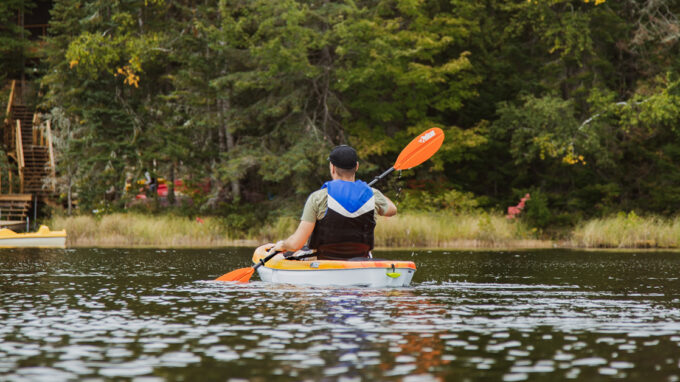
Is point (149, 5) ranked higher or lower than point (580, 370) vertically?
higher

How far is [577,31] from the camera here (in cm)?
2827

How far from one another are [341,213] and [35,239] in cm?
1461

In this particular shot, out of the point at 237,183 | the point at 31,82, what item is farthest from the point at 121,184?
the point at 31,82

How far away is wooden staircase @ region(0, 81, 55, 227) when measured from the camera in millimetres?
33219

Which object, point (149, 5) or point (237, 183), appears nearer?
point (237, 183)

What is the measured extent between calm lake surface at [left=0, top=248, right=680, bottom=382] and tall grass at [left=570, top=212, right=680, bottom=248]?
974cm

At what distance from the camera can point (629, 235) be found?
2427 cm

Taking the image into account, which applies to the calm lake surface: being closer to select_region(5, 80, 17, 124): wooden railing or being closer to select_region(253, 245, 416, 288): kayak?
select_region(253, 245, 416, 288): kayak

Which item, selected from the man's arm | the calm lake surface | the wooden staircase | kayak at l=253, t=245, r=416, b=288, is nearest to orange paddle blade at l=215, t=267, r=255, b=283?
the calm lake surface

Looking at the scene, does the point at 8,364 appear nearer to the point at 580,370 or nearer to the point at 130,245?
the point at 580,370

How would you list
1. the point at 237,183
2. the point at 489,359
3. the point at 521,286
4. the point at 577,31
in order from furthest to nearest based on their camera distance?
the point at 237,183, the point at 577,31, the point at 521,286, the point at 489,359

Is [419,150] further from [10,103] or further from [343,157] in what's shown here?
[10,103]

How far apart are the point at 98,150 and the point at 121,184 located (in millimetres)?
1431

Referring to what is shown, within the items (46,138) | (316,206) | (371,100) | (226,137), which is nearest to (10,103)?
(46,138)
